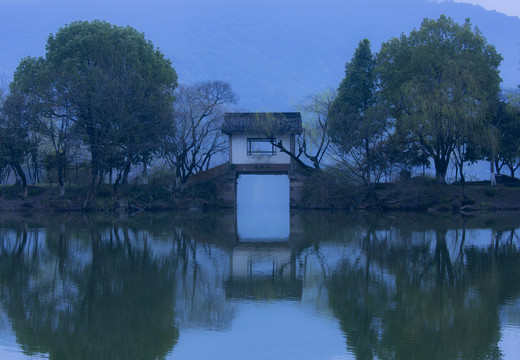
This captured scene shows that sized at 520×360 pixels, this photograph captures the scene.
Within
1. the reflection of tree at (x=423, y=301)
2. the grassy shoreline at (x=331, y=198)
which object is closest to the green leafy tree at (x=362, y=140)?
the grassy shoreline at (x=331, y=198)

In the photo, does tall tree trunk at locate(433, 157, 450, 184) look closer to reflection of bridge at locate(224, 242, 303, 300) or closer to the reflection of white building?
the reflection of white building

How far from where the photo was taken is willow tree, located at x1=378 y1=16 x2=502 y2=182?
3475 centimetres

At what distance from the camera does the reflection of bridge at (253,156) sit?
4184 cm

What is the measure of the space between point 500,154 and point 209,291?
1474 inches

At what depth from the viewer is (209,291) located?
10.9 meters

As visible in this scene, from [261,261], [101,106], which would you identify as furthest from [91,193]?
[261,261]

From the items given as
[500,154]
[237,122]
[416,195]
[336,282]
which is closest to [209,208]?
[237,122]

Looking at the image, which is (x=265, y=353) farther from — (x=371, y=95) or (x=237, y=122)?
(x=371, y=95)

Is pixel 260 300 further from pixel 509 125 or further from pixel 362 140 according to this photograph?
pixel 509 125

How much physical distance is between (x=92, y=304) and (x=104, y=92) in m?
27.7

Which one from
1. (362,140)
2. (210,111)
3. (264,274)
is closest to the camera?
(264,274)

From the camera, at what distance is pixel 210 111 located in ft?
137

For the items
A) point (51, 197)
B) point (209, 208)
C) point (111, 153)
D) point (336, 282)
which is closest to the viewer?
point (336, 282)

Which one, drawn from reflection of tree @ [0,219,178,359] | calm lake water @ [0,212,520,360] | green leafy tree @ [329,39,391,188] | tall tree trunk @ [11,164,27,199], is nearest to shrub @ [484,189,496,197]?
green leafy tree @ [329,39,391,188]
